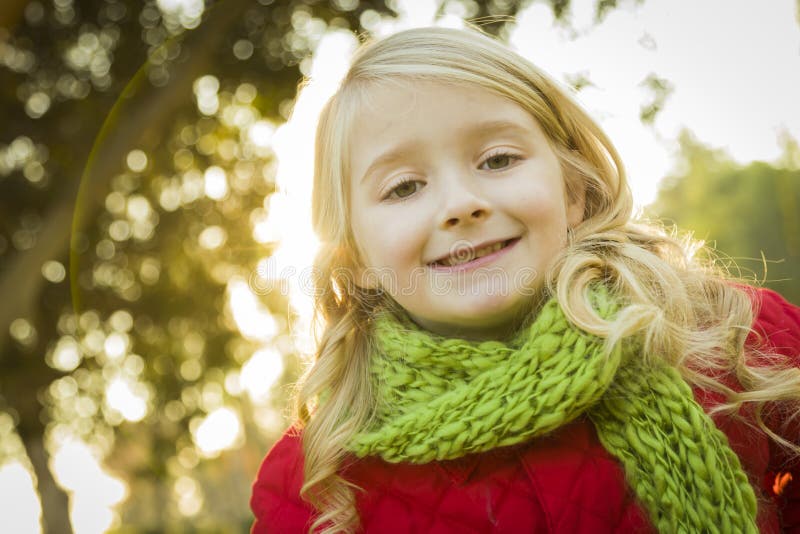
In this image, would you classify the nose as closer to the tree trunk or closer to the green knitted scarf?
the green knitted scarf

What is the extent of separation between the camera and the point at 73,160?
202 inches

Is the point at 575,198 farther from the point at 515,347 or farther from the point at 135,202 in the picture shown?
the point at 135,202

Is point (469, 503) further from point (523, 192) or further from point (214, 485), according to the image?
point (214, 485)

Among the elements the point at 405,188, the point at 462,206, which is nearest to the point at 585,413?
the point at 462,206

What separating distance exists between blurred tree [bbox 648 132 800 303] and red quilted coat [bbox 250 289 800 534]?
258 inches

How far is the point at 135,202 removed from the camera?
18.3 feet

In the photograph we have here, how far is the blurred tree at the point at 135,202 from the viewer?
15.4ft

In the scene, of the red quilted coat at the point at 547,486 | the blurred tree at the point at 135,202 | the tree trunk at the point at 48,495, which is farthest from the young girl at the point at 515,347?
the tree trunk at the point at 48,495

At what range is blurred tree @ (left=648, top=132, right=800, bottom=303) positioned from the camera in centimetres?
834

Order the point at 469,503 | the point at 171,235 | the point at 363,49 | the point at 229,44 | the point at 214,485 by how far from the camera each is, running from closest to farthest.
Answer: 1. the point at 469,503
2. the point at 363,49
3. the point at 229,44
4. the point at 171,235
5. the point at 214,485

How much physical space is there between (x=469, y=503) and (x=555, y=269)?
65cm

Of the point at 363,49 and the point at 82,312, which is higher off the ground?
the point at 82,312

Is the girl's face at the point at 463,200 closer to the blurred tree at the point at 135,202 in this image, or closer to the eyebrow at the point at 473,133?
the eyebrow at the point at 473,133

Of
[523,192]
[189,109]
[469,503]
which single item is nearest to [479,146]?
[523,192]
